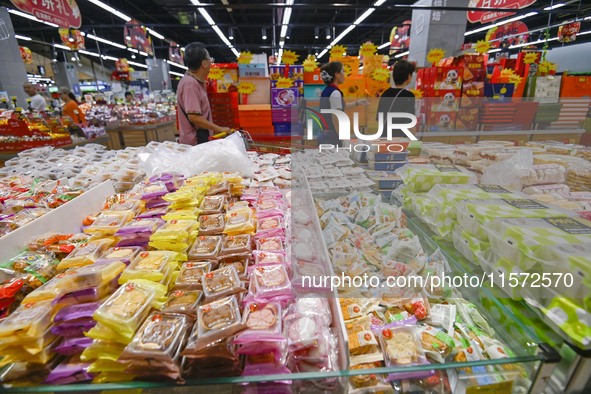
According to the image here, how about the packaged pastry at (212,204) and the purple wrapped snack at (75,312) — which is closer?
the purple wrapped snack at (75,312)

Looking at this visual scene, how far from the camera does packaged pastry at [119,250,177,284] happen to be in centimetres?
102

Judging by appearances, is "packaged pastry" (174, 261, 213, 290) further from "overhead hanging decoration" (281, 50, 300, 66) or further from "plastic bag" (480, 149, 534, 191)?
"overhead hanging decoration" (281, 50, 300, 66)

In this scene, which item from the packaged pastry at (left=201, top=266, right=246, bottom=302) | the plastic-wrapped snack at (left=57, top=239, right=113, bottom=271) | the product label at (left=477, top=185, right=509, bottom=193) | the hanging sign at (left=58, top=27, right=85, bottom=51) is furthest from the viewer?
the hanging sign at (left=58, top=27, right=85, bottom=51)

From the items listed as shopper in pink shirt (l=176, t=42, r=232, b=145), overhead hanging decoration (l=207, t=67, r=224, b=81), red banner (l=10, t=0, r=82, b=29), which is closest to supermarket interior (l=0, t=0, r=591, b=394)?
shopper in pink shirt (l=176, t=42, r=232, b=145)

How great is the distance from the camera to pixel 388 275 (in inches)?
50.2

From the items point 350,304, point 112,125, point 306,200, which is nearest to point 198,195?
point 306,200

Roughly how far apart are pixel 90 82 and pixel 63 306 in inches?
1226

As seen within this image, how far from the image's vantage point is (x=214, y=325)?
0.81 m

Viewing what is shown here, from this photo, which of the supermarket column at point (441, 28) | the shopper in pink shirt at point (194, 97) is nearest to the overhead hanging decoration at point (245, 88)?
the shopper in pink shirt at point (194, 97)

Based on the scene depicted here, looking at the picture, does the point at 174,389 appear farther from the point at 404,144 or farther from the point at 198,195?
the point at 404,144

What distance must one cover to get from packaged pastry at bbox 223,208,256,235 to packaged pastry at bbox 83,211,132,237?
20.6 inches

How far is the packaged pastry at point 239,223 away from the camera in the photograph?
141cm

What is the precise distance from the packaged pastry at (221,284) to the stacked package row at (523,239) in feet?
2.86

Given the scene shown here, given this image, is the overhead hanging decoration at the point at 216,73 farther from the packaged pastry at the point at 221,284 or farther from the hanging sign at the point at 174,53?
the hanging sign at the point at 174,53
